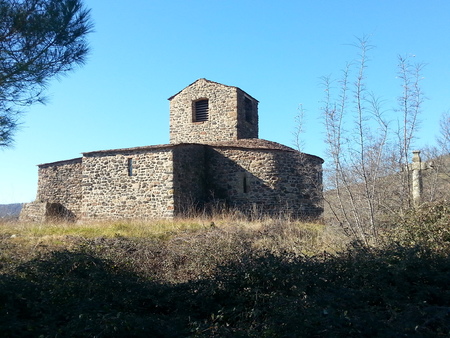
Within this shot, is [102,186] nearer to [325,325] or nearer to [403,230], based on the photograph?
[403,230]

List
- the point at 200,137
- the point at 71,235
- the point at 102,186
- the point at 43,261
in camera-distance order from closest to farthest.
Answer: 1. the point at 43,261
2. the point at 71,235
3. the point at 102,186
4. the point at 200,137

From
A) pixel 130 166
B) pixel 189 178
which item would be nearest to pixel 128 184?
pixel 130 166

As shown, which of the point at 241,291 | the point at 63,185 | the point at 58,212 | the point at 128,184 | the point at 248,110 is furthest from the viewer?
the point at 248,110

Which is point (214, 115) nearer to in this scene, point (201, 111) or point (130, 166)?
point (201, 111)

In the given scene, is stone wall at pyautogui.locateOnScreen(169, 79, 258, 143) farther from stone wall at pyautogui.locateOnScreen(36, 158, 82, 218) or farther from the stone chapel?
stone wall at pyautogui.locateOnScreen(36, 158, 82, 218)

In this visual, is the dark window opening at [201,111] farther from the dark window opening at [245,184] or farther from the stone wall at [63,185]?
the stone wall at [63,185]

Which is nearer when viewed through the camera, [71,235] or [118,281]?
[118,281]

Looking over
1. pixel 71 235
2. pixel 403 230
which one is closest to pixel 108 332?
pixel 403 230

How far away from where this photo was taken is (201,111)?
21359mm

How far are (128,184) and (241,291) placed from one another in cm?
1216

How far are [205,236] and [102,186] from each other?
860 cm

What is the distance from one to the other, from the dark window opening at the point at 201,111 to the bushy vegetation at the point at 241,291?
13.0 metres

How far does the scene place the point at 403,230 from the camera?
7.21 m

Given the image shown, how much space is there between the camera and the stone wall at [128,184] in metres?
16.0
